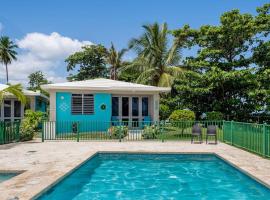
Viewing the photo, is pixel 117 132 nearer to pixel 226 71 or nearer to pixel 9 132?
pixel 9 132

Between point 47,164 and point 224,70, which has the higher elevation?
point 224,70

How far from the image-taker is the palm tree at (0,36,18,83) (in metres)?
54.9

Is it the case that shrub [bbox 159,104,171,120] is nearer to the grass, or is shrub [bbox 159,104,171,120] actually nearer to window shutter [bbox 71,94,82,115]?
the grass

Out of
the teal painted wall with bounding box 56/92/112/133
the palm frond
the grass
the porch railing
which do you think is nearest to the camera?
the porch railing

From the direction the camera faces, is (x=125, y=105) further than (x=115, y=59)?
No

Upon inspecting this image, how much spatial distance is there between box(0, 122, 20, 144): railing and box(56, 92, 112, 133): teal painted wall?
335 centimetres

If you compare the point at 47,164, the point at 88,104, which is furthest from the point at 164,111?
the point at 47,164

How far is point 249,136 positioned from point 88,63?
34490 millimetres

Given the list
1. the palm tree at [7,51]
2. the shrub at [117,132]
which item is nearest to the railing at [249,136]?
the shrub at [117,132]

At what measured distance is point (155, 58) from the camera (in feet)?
101

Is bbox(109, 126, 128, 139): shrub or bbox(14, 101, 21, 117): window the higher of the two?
bbox(14, 101, 21, 117): window

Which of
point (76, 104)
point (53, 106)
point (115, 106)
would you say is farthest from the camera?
point (115, 106)

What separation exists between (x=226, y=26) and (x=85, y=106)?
1298 cm

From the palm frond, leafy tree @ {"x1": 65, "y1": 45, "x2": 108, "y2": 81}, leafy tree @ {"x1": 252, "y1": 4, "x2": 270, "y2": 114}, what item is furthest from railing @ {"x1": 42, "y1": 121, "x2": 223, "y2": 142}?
leafy tree @ {"x1": 65, "y1": 45, "x2": 108, "y2": 81}
